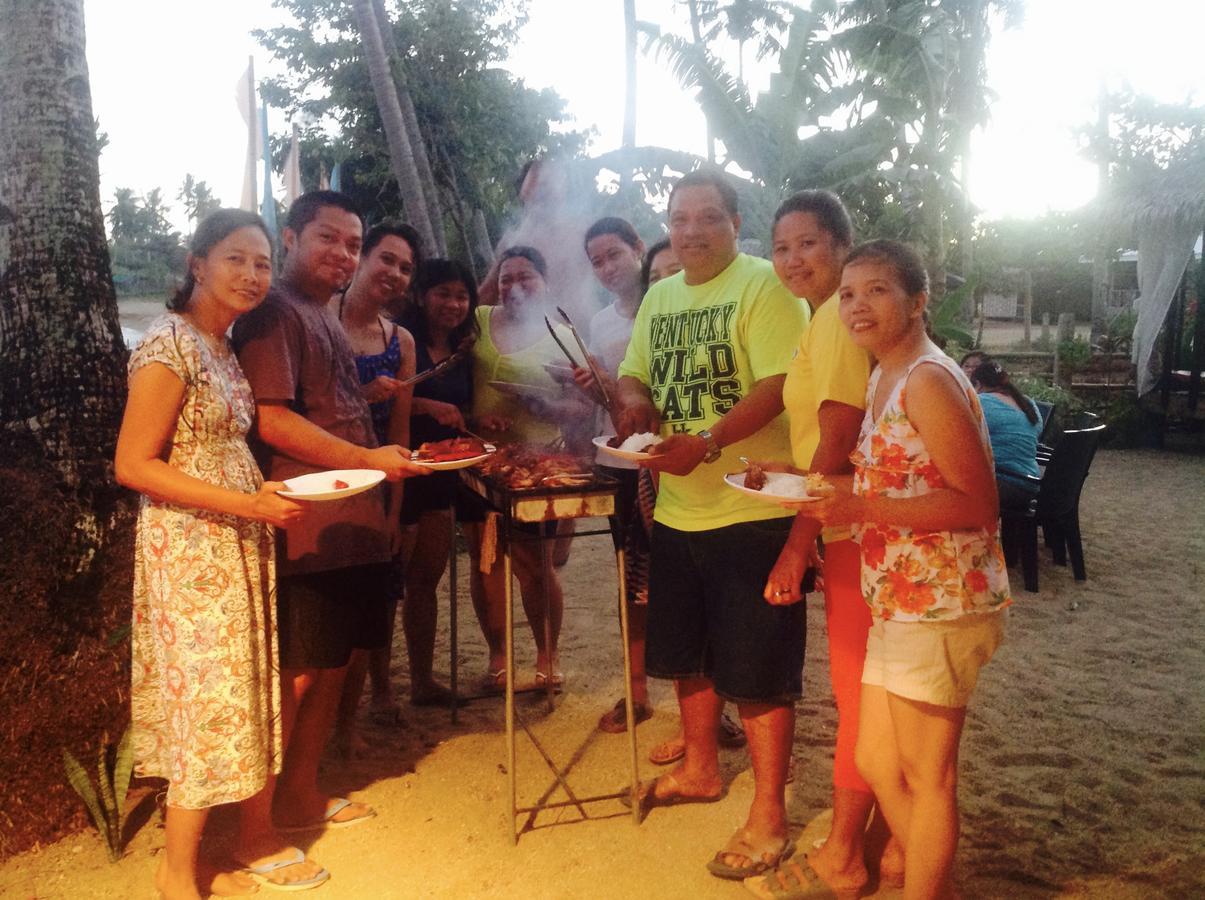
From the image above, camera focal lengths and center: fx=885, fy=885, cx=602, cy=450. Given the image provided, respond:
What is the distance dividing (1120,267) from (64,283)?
106ft

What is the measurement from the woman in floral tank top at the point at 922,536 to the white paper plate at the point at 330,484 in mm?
1193

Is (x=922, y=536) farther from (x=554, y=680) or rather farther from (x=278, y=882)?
(x=554, y=680)

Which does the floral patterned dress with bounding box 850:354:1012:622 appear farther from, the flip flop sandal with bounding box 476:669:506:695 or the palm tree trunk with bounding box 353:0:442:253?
the palm tree trunk with bounding box 353:0:442:253

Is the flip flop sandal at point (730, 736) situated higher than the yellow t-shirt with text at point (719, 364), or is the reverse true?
the yellow t-shirt with text at point (719, 364)

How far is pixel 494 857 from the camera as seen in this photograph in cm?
308

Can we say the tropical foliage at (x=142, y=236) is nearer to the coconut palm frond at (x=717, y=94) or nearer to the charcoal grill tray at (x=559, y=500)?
the coconut palm frond at (x=717, y=94)

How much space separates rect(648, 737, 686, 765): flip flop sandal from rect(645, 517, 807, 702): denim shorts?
2.47ft

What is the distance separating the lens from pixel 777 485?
2.50 meters

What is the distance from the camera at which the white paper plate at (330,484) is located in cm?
236

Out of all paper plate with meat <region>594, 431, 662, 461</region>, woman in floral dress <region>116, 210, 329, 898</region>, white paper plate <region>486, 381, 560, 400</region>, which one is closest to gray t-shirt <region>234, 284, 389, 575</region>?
woman in floral dress <region>116, 210, 329, 898</region>

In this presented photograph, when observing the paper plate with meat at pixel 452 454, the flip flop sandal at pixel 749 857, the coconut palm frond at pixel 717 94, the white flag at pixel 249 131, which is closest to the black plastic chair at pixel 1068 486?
the flip flop sandal at pixel 749 857

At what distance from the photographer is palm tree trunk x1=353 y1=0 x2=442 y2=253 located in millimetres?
9141

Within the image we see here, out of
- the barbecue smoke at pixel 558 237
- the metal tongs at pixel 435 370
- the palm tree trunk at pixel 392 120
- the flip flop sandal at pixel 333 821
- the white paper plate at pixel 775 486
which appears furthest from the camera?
the palm tree trunk at pixel 392 120

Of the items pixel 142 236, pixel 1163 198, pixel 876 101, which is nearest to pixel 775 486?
pixel 1163 198
